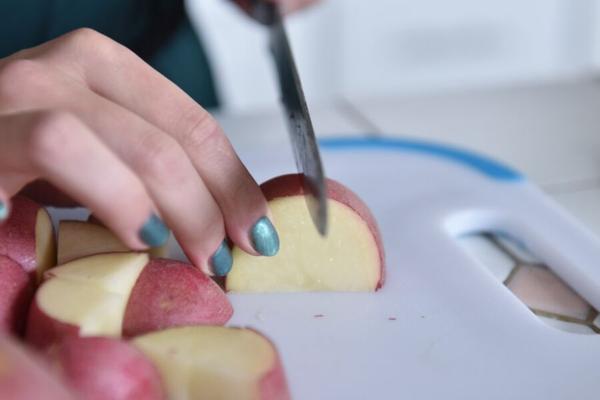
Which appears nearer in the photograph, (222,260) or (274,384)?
(274,384)

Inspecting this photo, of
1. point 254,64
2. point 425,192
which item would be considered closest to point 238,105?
point 254,64

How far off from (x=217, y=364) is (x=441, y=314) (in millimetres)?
323

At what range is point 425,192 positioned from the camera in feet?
4.07

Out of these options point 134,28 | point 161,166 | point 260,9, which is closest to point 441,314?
point 161,166

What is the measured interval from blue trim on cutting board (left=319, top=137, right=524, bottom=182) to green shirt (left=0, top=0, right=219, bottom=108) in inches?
18.8

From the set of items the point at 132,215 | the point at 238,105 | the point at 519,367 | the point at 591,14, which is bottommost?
the point at 238,105

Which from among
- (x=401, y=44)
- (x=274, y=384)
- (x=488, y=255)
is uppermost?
(x=274, y=384)

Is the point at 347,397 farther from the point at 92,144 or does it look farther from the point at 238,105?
the point at 238,105

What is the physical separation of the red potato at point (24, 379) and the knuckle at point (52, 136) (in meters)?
0.19

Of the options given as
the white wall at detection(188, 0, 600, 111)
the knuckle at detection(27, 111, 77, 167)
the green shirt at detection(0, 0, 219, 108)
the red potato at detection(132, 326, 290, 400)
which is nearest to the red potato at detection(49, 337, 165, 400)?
the red potato at detection(132, 326, 290, 400)

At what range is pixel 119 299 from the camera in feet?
2.71

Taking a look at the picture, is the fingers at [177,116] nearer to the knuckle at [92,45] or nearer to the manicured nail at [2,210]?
the knuckle at [92,45]

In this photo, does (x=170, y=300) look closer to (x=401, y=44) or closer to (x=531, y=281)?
(x=531, y=281)

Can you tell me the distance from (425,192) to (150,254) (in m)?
0.46
